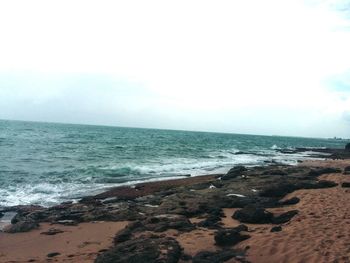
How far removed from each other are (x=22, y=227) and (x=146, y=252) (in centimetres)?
598

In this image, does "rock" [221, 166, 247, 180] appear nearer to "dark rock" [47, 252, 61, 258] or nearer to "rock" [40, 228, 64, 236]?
"rock" [40, 228, 64, 236]

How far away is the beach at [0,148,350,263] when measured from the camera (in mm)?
8289

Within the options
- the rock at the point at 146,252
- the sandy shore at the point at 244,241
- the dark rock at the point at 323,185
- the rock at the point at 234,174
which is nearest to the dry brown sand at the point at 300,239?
the sandy shore at the point at 244,241

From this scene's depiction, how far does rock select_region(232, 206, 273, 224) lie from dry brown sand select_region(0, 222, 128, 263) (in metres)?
3.68

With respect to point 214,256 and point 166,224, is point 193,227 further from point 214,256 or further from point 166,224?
point 214,256

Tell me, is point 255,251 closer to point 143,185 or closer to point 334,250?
point 334,250

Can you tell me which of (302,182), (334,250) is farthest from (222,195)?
(334,250)

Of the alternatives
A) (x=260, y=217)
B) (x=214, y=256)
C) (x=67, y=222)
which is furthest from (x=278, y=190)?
(x=214, y=256)

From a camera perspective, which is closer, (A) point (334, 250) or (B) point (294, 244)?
(A) point (334, 250)

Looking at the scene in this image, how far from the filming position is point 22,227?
1226 cm

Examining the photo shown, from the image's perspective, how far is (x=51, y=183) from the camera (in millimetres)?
21891

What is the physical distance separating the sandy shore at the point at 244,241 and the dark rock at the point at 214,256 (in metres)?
0.11

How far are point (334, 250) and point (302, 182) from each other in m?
9.77

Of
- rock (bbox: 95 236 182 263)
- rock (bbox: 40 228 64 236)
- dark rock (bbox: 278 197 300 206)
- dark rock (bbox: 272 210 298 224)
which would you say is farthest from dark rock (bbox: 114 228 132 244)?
dark rock (bbox: 278 197 300 206)
